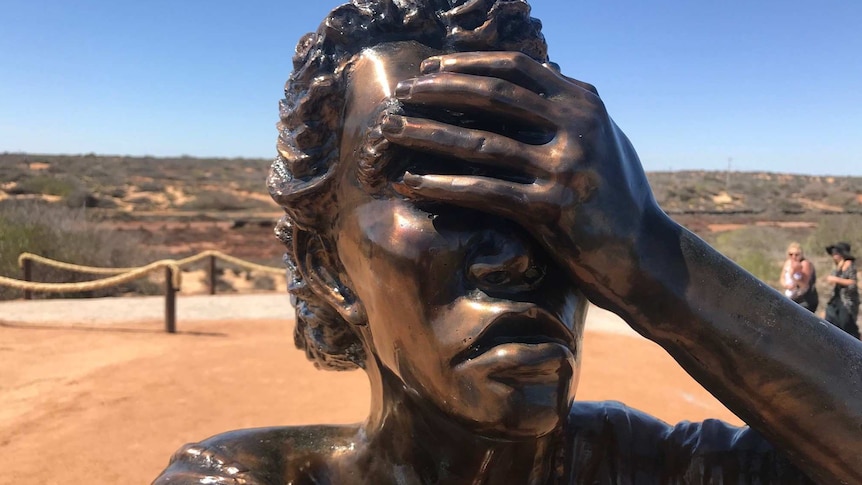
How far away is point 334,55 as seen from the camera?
119 cm

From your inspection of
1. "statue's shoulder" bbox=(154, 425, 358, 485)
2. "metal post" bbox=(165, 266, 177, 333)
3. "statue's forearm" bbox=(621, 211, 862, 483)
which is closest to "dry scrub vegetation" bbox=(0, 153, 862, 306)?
"metal post" bbox=(165, 266, 177, 333)

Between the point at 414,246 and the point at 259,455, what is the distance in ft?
2.21

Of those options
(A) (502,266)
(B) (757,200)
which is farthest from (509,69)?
(B) (757,200)

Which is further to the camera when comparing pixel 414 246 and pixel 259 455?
pixel 259 455

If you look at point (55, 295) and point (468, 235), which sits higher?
point (468, 235)

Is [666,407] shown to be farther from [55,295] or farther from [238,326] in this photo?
[55,295]

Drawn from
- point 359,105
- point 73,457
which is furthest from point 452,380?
point 73,457

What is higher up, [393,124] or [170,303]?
[393,124]

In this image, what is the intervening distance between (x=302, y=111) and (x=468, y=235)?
1.39 ft

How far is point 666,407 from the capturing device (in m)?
5.38

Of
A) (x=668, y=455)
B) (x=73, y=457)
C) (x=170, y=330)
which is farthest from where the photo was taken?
(x=170, y=330)

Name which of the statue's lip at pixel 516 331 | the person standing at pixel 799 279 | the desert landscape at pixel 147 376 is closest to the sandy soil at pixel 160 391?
the desert landscape at pixel 147 376

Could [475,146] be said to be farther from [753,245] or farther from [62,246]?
[753,245]

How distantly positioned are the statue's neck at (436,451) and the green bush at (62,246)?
10529 mm
